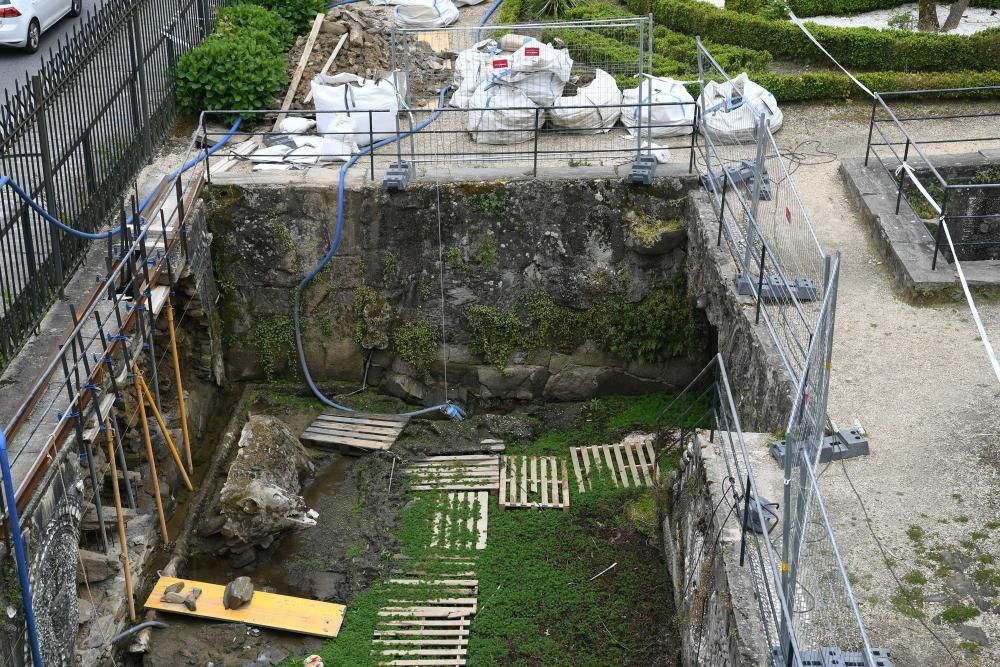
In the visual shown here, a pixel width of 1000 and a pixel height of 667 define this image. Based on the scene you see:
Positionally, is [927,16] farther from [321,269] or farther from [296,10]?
[321,269]

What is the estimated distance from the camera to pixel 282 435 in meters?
12.9

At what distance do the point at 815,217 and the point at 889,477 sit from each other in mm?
4670

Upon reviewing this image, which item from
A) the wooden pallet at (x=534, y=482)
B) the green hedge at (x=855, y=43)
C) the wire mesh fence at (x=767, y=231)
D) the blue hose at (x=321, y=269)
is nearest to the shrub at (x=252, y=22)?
the blue hose at (x=321, y=269)

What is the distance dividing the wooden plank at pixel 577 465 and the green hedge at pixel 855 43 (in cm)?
740

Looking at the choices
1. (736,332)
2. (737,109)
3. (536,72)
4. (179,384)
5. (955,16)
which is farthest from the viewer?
(955,16)

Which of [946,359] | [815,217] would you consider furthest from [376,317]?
[946,359]

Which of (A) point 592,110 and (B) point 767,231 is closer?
(B) point 767,231

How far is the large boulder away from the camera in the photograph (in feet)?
38.4

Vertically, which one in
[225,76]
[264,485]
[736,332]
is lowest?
[264,485]

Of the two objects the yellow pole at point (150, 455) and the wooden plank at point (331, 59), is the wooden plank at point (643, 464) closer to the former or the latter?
the yellow pole at point (150, 455)

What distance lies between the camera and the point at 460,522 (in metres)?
12.5

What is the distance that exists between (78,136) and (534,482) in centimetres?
604

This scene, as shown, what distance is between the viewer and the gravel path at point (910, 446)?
779cm

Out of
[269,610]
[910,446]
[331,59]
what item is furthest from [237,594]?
[331,59]
